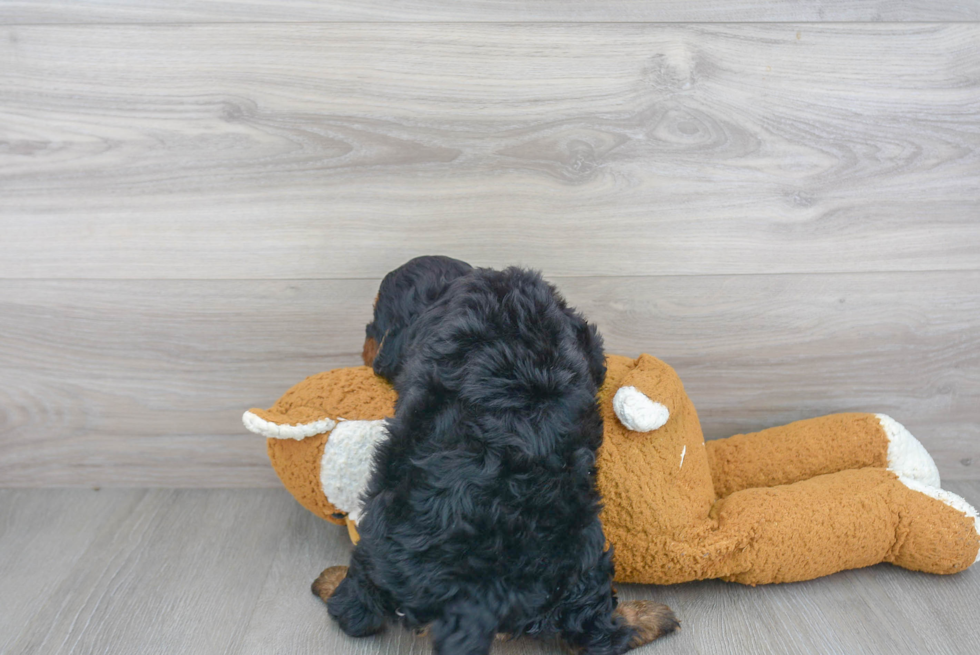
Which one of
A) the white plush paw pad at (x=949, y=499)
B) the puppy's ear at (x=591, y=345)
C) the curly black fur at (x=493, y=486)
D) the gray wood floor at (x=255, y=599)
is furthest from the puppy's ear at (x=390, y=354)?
the white plush paw pad at (x=949, y=499)

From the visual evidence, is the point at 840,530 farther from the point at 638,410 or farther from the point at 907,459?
the point at 638,410

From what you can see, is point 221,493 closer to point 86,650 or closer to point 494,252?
point 86,650

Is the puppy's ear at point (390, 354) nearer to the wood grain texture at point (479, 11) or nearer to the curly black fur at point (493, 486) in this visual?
the curly black fur at point (493, 486)

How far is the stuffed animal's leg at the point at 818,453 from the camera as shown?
3.46ft

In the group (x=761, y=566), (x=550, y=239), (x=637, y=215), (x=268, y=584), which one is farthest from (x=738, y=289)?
(x=268, y=584)

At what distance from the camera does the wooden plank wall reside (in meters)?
1.11

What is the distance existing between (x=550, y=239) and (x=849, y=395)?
2.03 ft

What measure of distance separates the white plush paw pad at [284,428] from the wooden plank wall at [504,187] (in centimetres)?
31

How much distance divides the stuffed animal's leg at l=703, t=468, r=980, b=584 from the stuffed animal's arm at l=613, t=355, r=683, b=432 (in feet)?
0.64

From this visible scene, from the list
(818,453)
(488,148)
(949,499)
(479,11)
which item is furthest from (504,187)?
(949,499)

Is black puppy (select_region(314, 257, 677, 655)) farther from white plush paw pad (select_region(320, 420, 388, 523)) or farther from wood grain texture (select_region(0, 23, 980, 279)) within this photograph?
wood grain texture (select_region(0, 23, 980, 279))

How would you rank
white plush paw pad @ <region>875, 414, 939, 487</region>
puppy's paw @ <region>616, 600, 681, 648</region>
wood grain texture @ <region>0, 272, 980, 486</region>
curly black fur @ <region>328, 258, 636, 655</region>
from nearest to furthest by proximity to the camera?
curly black fur @ <region>328, 258, 636, 655</region>
puppy's paw @ <region>616, 600, 681, 648</region>
white plush paw pad @ <region>875, 414, 939, 487</region>
wood grain texture @ <region>0, 272, 980, 486</region>

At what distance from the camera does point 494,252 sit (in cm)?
118

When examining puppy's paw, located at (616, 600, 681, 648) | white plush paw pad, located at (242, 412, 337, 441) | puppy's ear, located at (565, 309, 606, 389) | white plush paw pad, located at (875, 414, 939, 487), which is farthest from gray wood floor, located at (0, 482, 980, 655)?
puppy's ear, located at (565, 309, 606, 389)
